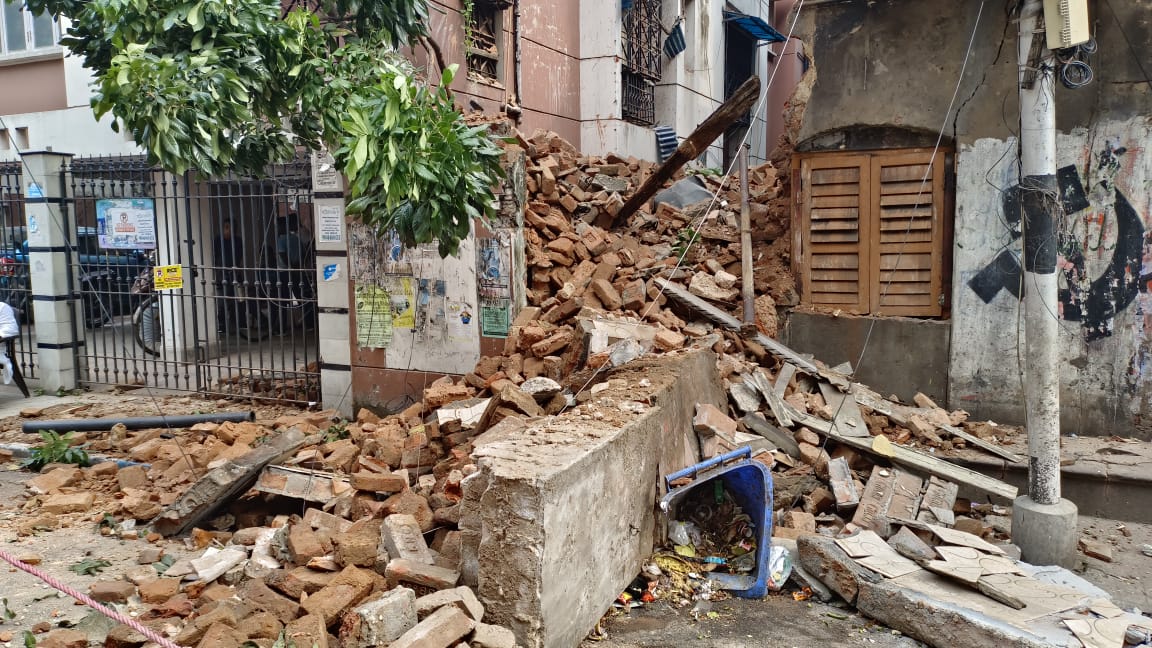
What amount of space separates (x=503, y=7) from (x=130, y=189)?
6.49 metres

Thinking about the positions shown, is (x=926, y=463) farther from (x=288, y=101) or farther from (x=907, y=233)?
(x=288, y=101)

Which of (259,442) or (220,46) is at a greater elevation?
(220,46)

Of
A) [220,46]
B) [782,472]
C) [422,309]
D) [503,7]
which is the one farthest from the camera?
[503,7]

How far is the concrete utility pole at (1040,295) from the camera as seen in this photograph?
18.3 ft

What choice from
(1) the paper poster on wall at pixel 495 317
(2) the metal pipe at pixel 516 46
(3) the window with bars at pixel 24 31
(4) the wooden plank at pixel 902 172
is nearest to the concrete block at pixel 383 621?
(1) the paper poster on wall at pixel 495 317

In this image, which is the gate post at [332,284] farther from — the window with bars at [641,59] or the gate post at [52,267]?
the window with bars at [641,59]

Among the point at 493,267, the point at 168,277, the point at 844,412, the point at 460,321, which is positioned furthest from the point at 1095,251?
the point at 168,277

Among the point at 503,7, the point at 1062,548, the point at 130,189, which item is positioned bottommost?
the point at 1062,548

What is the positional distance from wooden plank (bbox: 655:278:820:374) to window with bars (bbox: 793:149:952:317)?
35.5 inches

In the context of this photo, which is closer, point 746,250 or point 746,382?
point 746,382

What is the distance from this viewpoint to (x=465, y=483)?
4.38 meters

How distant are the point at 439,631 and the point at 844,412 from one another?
16.0ft

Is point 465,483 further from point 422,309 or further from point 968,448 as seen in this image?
point 968,448

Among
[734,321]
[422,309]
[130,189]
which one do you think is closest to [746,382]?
[734,321]
